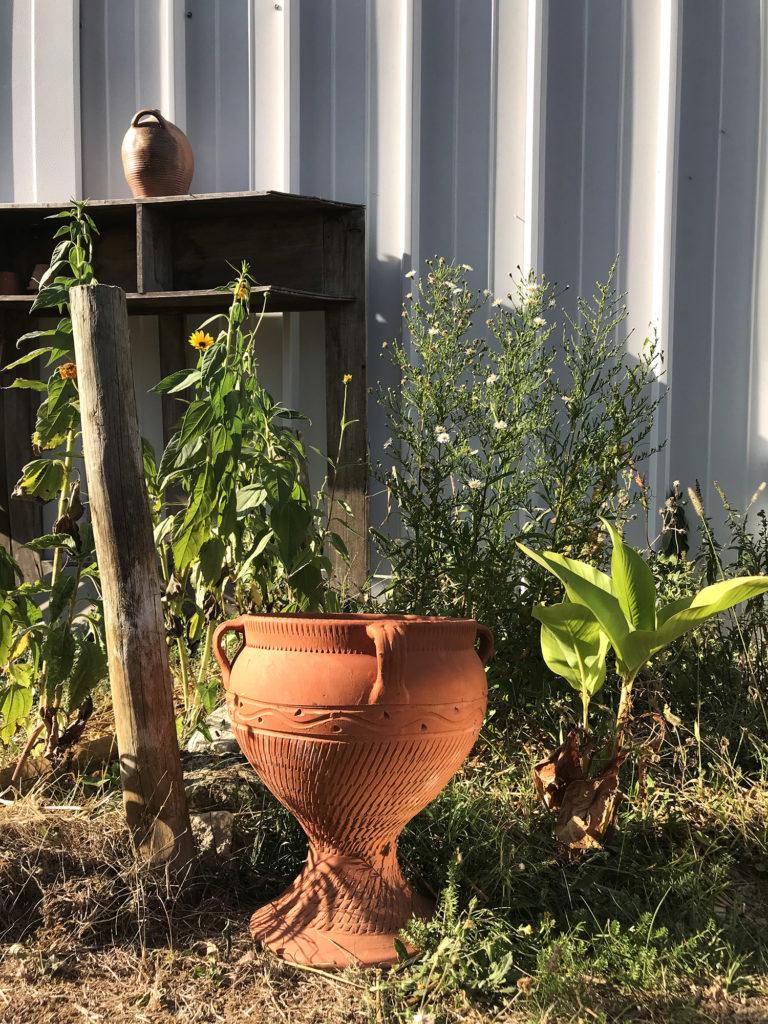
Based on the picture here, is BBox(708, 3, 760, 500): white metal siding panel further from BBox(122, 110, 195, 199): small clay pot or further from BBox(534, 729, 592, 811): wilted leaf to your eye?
BBox(122, 110, 195, 199): small clay pot

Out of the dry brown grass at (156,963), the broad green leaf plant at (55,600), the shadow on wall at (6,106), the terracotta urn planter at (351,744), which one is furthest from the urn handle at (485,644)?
the shadow on wall at (6,106)

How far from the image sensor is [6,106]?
397cm

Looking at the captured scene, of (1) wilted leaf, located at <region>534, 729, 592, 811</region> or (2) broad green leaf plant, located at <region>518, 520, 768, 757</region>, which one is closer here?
(2) broad green leaf plant, located at <region>518, 520, 768, 757</region>

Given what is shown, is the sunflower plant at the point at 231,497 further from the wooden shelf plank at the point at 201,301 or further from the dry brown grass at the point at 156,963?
the wooden shelf plank at the point at 201,301

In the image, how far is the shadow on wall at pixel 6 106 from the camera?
395 cm

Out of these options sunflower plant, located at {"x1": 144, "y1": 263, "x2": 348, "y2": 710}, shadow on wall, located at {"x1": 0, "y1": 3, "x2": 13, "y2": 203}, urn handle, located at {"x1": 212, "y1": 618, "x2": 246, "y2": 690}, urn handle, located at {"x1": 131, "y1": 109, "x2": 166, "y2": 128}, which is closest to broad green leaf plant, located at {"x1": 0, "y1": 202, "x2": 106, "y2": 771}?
sunflower plant, located at {"x1": 144, "y1": 263, "x2": 348, "y2": 710}

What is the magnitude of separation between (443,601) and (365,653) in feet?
3.09

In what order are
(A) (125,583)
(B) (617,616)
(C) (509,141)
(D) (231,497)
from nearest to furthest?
(A) (125,583) → (B) (617,616) → (D) (231,497) → (C) (509,141)

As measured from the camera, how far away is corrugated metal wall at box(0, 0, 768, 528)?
3781mm

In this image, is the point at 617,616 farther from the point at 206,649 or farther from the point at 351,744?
the point at 206,649

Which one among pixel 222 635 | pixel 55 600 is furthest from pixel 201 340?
pixel 222 635

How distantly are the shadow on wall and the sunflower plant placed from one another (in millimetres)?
1943

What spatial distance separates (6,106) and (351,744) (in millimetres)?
3457

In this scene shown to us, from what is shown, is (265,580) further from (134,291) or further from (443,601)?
(134,291)
